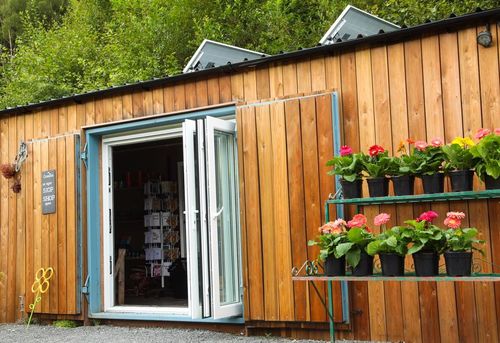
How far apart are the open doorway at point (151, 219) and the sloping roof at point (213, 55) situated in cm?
162

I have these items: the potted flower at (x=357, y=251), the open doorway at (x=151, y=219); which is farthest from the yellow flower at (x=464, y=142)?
the open doorway at (x=151, y=219)

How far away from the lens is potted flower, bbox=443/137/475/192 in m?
3.89

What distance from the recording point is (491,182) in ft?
12.6

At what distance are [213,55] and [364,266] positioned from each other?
4.18 metres

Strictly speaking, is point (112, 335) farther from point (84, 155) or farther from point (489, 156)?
point (489, 156)

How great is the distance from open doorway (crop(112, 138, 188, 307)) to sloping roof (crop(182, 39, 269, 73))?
162 cm

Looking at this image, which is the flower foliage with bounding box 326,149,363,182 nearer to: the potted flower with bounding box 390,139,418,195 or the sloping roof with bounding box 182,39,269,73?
the potted flower with bounding box 390,139,418,195

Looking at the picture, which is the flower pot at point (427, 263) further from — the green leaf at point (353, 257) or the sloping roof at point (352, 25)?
the sloping roof at point (352, 25)

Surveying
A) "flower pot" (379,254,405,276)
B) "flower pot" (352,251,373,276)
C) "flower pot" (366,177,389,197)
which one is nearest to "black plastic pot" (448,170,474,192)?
"flower pot" (366,177,389,197)

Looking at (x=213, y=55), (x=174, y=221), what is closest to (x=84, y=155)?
(x=213, y=55)

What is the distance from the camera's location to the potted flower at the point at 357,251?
3.92 metres

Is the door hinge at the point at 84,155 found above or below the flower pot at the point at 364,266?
above

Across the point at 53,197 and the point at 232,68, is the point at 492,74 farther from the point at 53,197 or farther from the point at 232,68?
the point at 53,197

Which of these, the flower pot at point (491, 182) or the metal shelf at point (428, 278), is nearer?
the metal shelf at point (428, 278)
